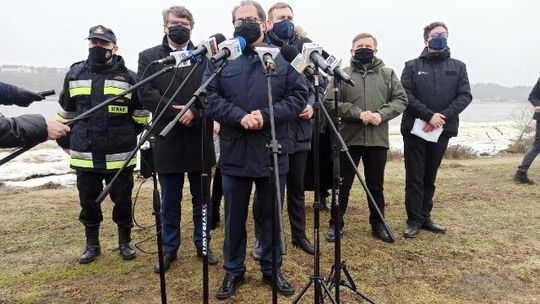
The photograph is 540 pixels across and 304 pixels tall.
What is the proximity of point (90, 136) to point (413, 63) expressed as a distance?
3434 millimetres

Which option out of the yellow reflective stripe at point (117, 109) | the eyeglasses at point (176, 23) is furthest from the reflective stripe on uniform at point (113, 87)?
the eyeglasses at point (176, 23)

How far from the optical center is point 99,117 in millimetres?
4020

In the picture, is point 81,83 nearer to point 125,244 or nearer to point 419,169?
point 125,244

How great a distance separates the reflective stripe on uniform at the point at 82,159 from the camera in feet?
13.2

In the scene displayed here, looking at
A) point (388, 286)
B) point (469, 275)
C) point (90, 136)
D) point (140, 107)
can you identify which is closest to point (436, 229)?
point (469, 275)

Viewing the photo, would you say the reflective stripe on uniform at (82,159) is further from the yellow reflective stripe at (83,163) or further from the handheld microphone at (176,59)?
the handheld microphone at (176,59)

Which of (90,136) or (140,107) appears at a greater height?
(140,107)

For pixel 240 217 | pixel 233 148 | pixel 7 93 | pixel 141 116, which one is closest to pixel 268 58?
pixel 233 148

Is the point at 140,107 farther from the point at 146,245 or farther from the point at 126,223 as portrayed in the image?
the point at 146,245

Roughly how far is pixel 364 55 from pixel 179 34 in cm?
190

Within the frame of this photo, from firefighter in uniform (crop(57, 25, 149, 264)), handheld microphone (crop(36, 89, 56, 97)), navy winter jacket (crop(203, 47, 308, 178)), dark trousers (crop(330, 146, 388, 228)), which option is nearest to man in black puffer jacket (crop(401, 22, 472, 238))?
dark trousers (crop(330, 146, 388, 228))

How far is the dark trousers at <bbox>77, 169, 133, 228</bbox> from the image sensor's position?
411 cm

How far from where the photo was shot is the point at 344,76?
2.57 metres

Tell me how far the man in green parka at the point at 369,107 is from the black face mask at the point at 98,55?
222cm
